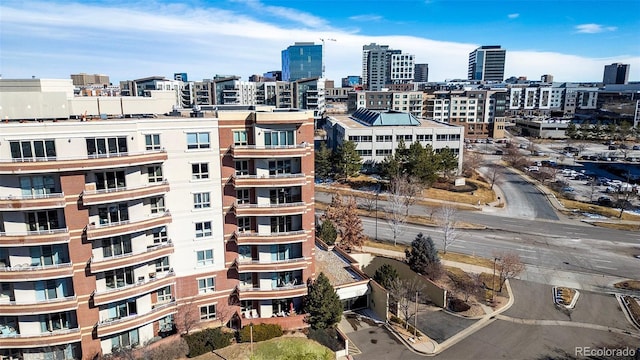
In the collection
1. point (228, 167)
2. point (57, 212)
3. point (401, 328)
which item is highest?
point (228, 167)

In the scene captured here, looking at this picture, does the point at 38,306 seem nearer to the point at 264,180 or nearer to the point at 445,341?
the point at 264,180

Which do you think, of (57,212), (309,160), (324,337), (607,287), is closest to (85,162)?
(57,212)

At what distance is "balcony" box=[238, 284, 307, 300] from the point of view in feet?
122

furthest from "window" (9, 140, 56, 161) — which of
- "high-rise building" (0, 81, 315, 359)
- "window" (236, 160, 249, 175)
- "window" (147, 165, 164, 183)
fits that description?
"window" (236, 160, 249, 175)

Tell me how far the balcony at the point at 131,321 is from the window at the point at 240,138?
47.3 ft

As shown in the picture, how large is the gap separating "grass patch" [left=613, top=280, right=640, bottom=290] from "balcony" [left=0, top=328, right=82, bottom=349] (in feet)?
182

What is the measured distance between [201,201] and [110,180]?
23.6 ft

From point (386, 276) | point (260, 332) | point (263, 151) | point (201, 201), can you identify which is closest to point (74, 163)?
point (201, 201)

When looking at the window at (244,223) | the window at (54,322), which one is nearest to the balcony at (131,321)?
the window at (54,322)

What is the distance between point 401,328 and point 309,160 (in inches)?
739

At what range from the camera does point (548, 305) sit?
44875mm

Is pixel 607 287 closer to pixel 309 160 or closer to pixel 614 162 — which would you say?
pixel 309 160

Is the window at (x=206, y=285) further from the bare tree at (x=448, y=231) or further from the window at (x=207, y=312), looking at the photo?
the bare tree at (x=448, y=231)

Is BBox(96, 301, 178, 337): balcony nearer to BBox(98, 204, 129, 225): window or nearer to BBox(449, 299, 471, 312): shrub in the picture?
BBox(98, 204, 129, 225): window
